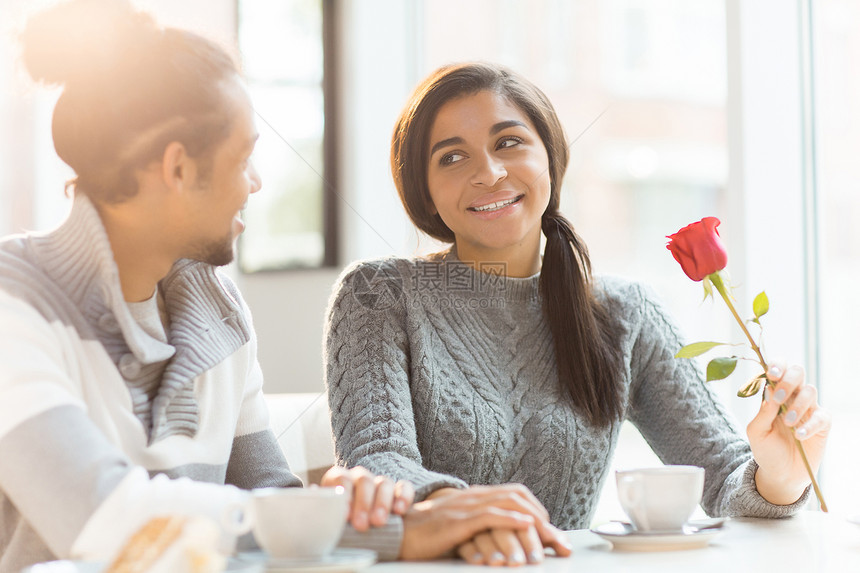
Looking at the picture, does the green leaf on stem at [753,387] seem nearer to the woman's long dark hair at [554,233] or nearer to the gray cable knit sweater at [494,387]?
the gray cable knit sweater at [494,387]

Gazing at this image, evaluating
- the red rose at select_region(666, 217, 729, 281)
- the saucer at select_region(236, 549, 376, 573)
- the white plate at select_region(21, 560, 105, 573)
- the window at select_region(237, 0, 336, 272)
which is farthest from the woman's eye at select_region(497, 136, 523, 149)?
the window at select_region(237, 0, 336, 272)

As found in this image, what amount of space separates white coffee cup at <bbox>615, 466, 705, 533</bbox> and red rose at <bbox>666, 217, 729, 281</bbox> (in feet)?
0.75

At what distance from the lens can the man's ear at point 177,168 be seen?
3.24 feet

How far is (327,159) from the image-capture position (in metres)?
3.14

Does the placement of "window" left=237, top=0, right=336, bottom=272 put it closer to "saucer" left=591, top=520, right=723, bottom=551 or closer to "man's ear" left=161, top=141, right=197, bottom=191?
"man's ear" left=161, top=141, right=197, bottom=191

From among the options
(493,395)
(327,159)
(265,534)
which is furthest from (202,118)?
(327,159)

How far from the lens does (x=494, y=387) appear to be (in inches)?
57.7

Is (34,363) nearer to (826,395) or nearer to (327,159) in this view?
(826,395)

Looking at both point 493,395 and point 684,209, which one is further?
point 684,209

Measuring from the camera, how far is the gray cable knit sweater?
54.6 inches

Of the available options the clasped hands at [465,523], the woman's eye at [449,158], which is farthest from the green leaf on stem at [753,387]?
the woman's eye at [449,158]

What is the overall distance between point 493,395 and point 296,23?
2033mm

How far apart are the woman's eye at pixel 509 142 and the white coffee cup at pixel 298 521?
34.2 inches

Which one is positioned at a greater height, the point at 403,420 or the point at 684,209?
the point at 684,209
